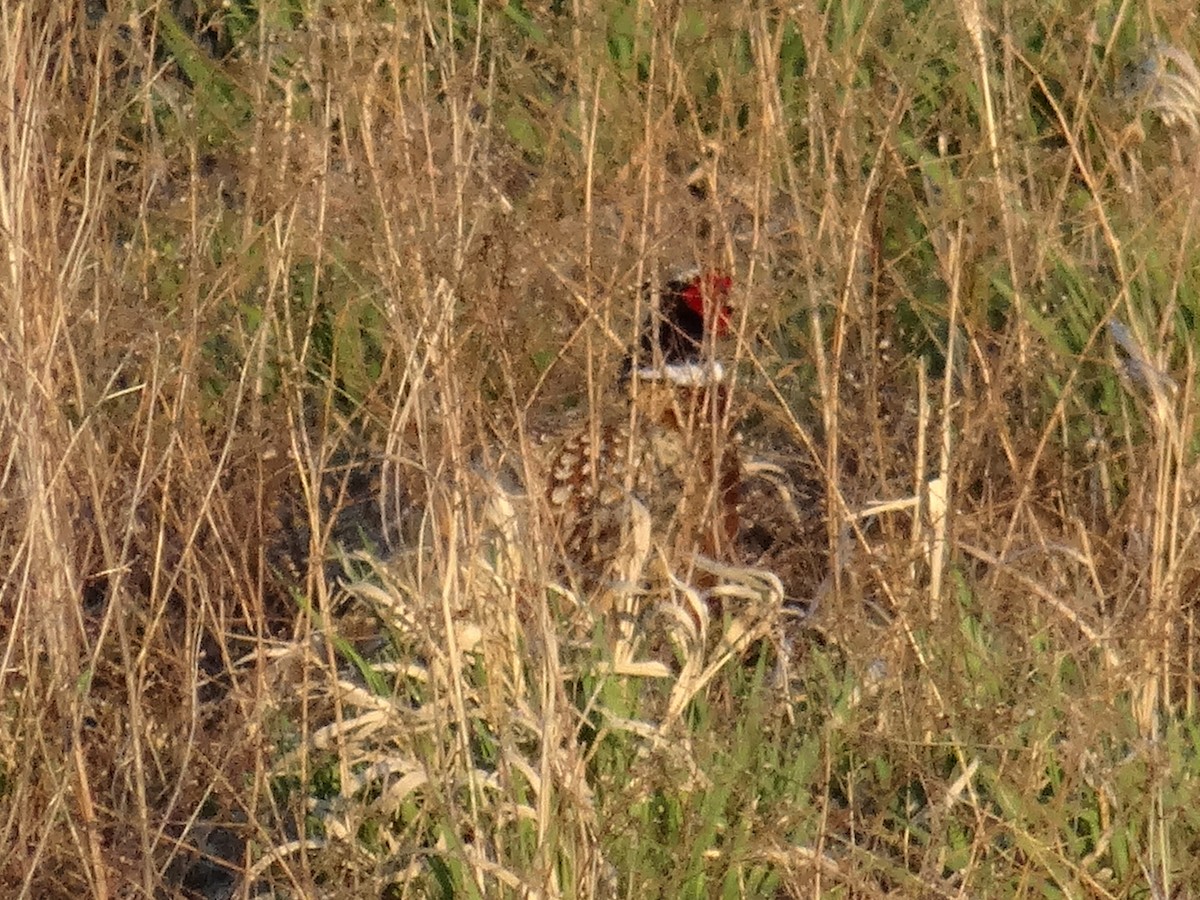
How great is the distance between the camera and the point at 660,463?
3385 millimetres

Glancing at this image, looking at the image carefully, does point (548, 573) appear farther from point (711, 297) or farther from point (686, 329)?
point (686, 329)

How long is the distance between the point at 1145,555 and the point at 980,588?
9.6 inches

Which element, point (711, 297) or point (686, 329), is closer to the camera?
point (711, 297)

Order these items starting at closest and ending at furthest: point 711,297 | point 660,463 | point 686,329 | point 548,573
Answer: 1. point 548,573
2. point 711,297
3. point 660,463
4. point 686,329

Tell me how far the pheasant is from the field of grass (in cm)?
7

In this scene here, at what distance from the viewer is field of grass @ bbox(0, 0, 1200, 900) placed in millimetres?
2605

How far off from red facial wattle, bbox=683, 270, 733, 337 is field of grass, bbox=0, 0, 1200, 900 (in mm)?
47

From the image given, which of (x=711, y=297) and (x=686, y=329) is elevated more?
(x=711, y=297)

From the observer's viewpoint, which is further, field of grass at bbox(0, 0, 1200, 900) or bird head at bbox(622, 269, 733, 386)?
bird head at bbox(622, 269, 733, 386)

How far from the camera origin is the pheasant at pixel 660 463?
305 centimetres

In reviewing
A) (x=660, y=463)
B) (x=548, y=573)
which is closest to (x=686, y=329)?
(x=660, y=463)

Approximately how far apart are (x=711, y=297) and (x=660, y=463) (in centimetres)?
40

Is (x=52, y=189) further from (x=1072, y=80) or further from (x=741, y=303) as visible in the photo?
(x=1072, y=80)

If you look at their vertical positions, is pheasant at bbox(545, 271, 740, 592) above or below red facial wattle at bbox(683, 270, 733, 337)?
below
